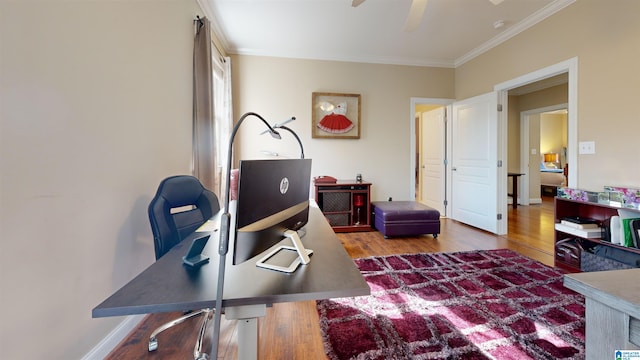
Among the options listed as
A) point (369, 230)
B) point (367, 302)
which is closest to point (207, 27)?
point (367, 302)

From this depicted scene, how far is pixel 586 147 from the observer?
2580 millimetres

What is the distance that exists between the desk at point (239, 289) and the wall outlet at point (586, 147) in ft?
10.4

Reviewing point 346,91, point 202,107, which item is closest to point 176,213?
point 202,107

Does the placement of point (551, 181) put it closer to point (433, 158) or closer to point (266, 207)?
point (433, 158)

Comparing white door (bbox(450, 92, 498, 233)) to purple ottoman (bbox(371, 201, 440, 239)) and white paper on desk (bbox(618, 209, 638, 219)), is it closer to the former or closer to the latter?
Result: purple ottoman (bbox(371, 201, 440, 239))

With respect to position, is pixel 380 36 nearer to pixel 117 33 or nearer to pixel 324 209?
pixel 324 209

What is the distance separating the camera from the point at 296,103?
13.6ft

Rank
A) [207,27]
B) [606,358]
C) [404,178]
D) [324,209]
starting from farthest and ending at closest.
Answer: [404,178], [324,209], [207,27], [606,358]

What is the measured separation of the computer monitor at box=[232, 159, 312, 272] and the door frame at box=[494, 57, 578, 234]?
3.27 metres

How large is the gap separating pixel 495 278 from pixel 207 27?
12.7 feet

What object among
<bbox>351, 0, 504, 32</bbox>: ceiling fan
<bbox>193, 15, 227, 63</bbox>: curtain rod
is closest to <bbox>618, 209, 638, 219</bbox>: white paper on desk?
<bbox>351, 0, 504, 32</bbox>: ceiling fan

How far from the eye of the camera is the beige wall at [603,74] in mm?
2242

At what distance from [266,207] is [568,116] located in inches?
144

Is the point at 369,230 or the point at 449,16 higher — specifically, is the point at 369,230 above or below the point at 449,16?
below
